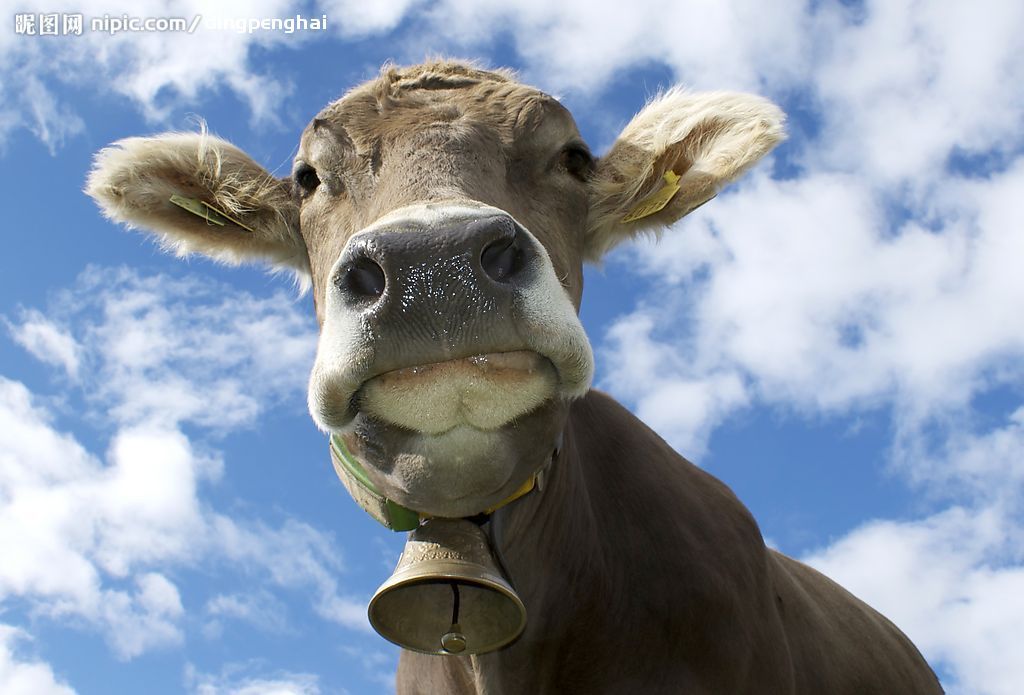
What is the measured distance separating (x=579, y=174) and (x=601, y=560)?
1698 mm

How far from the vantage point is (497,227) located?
2.74m

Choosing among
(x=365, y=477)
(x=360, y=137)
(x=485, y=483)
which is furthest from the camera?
(x=360, y=137)

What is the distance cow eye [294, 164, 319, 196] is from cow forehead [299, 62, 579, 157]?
2.6 inches

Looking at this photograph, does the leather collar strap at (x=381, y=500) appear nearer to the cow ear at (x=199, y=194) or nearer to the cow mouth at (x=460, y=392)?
the cow mouth at (x=460, y=392)

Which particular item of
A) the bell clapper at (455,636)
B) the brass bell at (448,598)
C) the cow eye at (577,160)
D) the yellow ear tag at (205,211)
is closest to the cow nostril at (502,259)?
the brass bell at (448,598)

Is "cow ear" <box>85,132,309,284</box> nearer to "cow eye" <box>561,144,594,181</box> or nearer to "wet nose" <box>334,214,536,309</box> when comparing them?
"cow eye" <box>561,144,594,181</box>

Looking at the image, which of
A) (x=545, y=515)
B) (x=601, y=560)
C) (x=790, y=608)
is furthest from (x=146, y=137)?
(x=790, y=608)

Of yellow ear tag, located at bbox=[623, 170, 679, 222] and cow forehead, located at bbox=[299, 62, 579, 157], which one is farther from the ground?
yellow ear tag, located at bbox=[623, 170, 679, 222]

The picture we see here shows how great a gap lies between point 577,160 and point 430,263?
5.85 feet

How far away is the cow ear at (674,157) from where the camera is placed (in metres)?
4.54

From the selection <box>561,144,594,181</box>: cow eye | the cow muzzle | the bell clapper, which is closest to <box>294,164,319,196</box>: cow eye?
<box>561,144,594,181</box>: cow eye

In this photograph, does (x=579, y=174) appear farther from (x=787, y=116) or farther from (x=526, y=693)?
(x=526, y=693)

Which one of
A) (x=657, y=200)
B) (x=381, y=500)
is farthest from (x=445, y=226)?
(x=657, y=200)

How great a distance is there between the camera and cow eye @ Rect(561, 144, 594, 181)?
4.18 m
